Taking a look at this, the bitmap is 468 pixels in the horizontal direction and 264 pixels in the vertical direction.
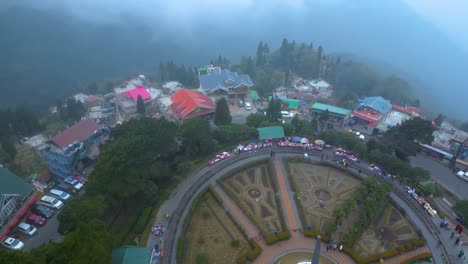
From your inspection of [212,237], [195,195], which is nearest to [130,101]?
[195,195]

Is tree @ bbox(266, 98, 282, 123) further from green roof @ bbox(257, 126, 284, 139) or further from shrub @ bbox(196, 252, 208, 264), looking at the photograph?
shrub @ bbox(196, 252, 208, 264)

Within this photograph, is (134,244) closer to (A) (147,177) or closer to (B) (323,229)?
(A) (147,177)

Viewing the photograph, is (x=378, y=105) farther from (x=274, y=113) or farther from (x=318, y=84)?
(x=318, y=84)

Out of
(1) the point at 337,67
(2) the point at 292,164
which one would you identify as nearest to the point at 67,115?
(2) the point at 292,164

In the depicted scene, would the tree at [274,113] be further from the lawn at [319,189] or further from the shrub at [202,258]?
the shrub at [202,258]

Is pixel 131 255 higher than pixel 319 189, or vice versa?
pixel 131 255

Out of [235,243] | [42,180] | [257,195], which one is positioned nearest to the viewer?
[235,243]

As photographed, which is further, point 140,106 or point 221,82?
point 221,82
